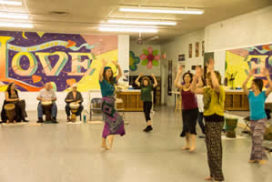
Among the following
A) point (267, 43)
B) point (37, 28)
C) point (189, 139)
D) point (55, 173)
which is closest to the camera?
point (55, 173)

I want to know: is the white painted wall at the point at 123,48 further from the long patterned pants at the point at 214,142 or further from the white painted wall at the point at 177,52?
the long patterned pants at the point at 214,142

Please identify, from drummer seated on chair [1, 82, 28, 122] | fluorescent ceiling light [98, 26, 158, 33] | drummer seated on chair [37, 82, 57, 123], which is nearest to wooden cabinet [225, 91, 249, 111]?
fluorescent ceiling light [98, 26, 158, 33]

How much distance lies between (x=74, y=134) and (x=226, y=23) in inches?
241

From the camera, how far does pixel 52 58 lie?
14.1 m

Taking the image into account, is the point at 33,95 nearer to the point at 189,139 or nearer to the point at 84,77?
the point at 84,77

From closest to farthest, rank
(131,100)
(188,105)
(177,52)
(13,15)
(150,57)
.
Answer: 1. (188,105)
2. (13,15)
3. (131,100)
4. (177,52)
5. (150,57)

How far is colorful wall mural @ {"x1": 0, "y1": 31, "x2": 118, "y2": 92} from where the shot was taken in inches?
540

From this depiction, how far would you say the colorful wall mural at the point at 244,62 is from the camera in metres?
8.65

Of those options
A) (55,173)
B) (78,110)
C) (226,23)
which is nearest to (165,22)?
(226,23)

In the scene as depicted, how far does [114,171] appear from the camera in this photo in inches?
199

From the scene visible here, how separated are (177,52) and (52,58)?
5706 mm

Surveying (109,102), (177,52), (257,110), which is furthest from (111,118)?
(177,52)

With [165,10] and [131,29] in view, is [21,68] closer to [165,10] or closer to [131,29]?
[131,29]

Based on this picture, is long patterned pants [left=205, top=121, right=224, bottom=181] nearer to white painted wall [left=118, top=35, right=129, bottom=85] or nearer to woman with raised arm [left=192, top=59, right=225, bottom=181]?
woman with raised arm [left=192, top=59, right=225, bottom=181]
